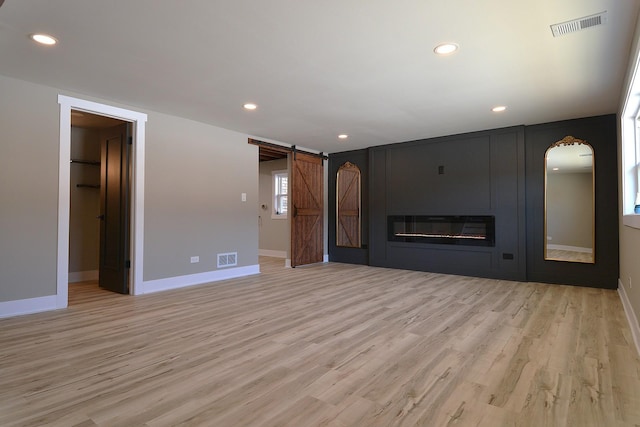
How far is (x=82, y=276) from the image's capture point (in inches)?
219

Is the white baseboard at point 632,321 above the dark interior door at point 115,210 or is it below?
below

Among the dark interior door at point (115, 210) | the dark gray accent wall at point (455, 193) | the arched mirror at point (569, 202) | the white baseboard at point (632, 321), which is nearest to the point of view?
the white baseboard at point (632, 321)

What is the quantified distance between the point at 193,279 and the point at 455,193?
4.60m

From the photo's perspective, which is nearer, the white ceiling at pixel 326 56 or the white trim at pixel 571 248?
the white ceiling at pixel 326 56

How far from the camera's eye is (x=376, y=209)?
22.8 ft

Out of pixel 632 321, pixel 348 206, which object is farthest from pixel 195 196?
pixel 632 321

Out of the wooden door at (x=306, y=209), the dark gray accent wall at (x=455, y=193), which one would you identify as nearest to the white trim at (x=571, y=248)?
the dark gray accent wall at (x=455, y=193)

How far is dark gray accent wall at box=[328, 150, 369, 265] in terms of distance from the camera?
7.20 metres

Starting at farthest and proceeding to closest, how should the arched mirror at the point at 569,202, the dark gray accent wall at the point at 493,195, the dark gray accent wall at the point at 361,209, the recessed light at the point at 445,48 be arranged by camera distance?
the dark gray accent wall at the point at 361,209 < the arched mirror at the point at 569,202 < the dark gray accent wall at the point at 493,195 < the recessed light at the point at 445,48

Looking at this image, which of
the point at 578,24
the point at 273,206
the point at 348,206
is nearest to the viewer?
the point at 578,24

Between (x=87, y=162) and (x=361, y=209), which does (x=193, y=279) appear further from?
(x=361, y=209)

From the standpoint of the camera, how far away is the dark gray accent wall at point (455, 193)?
212 inches

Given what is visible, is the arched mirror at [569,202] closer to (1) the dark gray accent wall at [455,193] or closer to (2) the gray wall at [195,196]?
(1) the dark gray accent wall at [455,193]

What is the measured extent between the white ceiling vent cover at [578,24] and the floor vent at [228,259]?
494cm
